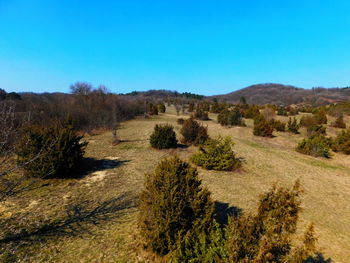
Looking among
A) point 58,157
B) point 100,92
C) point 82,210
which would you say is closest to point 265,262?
point 82,210

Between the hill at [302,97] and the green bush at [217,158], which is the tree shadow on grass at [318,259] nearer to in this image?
the green bush at [217,158]

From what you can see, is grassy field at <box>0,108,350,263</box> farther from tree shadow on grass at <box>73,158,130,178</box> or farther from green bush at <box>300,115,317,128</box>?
green bush at <box>300,115,317,128</box>

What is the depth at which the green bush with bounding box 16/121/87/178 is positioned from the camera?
25.2 ft

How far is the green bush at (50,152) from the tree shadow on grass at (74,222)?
251 centimetres

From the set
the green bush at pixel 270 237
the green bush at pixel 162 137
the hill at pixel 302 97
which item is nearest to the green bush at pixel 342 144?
the green bush at pixel 162 137

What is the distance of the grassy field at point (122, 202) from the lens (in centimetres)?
445

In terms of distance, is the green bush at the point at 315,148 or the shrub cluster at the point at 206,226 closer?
the shrub cluster at the point at 206,226

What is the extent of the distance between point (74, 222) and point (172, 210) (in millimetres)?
3146

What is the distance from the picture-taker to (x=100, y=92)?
96.7 ft

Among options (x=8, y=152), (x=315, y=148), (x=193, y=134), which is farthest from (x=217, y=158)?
(x=315, y=148)

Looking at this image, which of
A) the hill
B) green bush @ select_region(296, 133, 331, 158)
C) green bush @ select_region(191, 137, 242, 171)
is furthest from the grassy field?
the hill

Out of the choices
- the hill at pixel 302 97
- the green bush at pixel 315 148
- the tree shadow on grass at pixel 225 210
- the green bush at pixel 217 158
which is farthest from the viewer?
the hill at pixel 302 97

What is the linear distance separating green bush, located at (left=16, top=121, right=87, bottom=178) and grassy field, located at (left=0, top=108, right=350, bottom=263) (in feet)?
1.76

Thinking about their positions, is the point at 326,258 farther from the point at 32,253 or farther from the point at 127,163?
the point at 127,163
